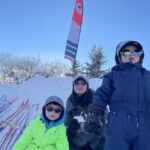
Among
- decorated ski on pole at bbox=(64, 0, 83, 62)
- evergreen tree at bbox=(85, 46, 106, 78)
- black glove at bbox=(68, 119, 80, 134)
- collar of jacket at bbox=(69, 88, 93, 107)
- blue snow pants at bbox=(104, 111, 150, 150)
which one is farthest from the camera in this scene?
evergreen tree at bbox=(85, 46, 106, 78)

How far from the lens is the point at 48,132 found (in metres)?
3.74

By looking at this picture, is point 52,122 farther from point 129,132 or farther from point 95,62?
point 95,62

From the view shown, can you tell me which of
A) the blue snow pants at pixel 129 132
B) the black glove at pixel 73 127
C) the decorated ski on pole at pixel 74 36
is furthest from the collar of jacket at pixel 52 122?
the decorated ski on pole at pixel 74 36

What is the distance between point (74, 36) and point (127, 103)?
18.0 feet

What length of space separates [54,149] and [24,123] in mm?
2094

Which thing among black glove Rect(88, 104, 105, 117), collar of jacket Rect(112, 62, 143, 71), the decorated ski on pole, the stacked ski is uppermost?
the decorated ski on pole

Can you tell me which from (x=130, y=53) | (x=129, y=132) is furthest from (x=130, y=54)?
(x=129, y=132)

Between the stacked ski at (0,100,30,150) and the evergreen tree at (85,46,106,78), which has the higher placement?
the evergreen tree at (85,46,106,78)

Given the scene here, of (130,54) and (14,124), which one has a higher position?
(130,54)

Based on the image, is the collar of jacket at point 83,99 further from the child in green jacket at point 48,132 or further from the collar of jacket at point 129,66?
the collar of jacket at point 129,66

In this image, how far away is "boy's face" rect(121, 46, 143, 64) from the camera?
3.16m

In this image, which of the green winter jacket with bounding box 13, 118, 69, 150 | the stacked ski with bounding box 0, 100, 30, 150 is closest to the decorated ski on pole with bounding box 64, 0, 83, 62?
the stacked ski with bounding box 0, 100, 30, 150

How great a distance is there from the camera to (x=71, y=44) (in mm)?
8156

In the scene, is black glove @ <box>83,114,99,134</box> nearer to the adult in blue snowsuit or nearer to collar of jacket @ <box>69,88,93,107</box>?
the adult in blue snowsuit
